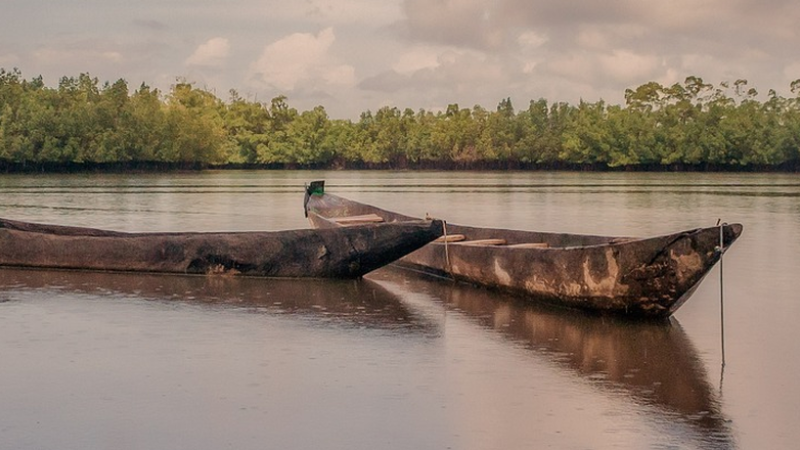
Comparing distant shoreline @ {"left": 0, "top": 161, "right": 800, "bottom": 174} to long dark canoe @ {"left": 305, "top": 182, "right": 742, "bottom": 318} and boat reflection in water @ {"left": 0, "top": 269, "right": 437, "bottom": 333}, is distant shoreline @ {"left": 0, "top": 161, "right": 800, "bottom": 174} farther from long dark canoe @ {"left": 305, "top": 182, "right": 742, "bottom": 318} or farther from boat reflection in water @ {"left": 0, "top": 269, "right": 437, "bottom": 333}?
long dark canoe @ {"left": 305, "top": 182, "right": 742, "bottom": 318}

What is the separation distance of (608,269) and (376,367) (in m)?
2.94

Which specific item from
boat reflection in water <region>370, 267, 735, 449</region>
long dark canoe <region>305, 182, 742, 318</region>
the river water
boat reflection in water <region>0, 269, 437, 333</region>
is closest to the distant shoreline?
boat reflection in water <region>0, 269, 437, 333</region>

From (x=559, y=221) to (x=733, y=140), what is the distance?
73.9 m

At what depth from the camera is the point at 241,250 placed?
13.0 meters

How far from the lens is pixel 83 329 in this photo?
951 centimetres

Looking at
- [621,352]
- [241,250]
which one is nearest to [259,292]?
[241,250]

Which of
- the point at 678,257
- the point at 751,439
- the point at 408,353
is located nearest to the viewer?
the point at 751,439

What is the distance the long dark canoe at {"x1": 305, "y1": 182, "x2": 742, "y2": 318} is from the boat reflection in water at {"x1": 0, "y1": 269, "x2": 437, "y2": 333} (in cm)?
110

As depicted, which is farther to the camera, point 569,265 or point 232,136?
point 232,136

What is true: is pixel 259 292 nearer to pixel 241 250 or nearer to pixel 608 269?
pixel 241 250

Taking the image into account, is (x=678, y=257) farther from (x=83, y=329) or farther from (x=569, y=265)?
(x=83, y=329)

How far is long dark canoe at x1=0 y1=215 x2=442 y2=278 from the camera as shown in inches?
496

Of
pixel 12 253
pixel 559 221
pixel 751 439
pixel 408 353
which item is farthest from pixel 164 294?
pixel 559 221

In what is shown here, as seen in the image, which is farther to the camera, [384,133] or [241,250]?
[384,133]
